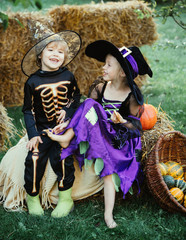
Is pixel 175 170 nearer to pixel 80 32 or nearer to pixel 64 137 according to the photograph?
pixel 64 137

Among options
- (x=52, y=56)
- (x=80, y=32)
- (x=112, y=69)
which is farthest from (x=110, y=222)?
(x=80, y=32)

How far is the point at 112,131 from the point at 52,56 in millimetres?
974

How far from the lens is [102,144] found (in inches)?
109

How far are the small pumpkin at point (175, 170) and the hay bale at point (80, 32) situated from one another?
11.7 feet

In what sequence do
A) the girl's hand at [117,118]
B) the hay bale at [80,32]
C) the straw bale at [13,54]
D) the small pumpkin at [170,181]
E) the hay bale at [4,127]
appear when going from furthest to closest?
the hay bale at [80,32], the straw bale at [13,54], the hay bale at [4,127], the small pumpkin at [170,181], the girl's hand at [117,118]

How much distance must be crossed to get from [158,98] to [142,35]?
1.50 metres

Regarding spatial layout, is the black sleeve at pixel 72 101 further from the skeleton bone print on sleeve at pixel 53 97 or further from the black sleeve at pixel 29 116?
the black sleeve at pixel 29 116

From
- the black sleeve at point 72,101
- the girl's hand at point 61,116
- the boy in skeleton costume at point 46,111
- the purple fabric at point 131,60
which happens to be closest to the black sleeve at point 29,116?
the boy in skeleton costume at point 46,111

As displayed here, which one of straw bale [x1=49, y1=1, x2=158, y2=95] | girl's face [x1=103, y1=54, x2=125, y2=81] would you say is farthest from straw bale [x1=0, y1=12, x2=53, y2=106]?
girl's face [x1=103, y1=54, x2=125, y2=81]

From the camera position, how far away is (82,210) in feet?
10.1

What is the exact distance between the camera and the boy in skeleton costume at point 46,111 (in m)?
2.92

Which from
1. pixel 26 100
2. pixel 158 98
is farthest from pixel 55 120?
pixel 158 98

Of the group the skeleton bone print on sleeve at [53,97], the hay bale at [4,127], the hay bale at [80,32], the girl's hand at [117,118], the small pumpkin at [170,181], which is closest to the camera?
the girl's hand at [117,118]

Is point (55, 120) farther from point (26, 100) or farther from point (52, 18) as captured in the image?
point (52, 18)
